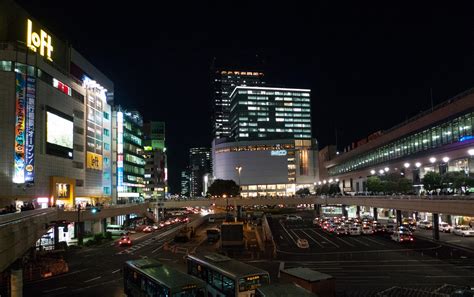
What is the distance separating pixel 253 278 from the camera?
23344 millimetres

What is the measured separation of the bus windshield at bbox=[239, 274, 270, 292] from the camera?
2287 centimetres

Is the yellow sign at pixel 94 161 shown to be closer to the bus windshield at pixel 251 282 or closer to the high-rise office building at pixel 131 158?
the high-rise office building at pixel 131 158

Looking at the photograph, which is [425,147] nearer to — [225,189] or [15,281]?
[225,189]

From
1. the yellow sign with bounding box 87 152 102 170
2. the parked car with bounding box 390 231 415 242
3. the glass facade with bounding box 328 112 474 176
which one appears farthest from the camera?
the yellow sign with bounding box 87 152 102 170

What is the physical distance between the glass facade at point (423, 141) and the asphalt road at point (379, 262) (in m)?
22.1

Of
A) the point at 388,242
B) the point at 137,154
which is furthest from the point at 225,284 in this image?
the point at 137,154

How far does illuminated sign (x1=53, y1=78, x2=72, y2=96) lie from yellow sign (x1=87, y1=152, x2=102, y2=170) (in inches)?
586

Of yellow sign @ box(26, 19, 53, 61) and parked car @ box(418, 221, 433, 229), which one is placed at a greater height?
yellow sign @ box(26, 19, 53, 61)

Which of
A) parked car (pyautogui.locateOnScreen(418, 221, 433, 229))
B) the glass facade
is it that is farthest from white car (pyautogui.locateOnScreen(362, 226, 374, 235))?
the glass facade

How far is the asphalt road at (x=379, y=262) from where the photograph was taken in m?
32.1

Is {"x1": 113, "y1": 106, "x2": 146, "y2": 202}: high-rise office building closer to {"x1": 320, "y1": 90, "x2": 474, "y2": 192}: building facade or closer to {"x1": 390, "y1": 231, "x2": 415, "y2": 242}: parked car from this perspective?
{"x1": 320, "y1": 90, "x2": 474, "y2": 192}: building facade

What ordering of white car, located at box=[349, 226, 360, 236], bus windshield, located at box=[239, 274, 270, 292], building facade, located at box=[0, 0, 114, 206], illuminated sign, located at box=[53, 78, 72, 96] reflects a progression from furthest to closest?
illuminated sign, located at box=[53, 78, 72, 96] → white car, located at box=[349, 226, 360, 236] → building facade, located at box=[0, 0, 114, 206] → bus windshield, located at box=[239, 274, 270, 292]

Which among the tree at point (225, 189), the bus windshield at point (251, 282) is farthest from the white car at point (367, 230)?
the tree at point (225, 189)

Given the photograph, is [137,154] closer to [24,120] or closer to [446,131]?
[24,120]
